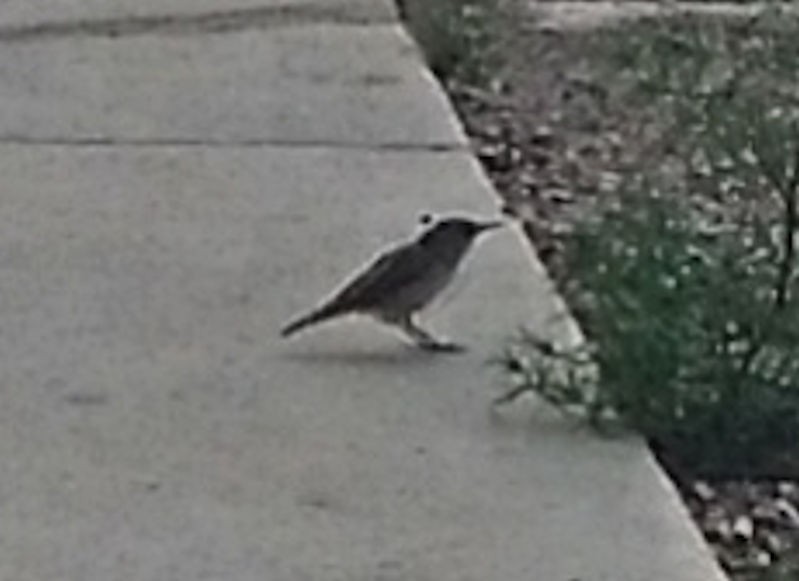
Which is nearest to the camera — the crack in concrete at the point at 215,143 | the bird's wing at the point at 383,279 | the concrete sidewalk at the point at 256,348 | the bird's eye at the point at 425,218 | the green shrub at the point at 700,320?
the concrete sidewalk at the point at 256,348

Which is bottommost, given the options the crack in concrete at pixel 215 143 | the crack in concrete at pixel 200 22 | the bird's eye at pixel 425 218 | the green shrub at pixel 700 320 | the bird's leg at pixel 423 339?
the crack in concrete at pixel 200 22

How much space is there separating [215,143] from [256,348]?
2.01 m

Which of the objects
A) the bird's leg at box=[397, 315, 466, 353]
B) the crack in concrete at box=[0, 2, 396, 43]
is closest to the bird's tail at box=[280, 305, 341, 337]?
the bird's leg at box=[397, 315, 466, 353]

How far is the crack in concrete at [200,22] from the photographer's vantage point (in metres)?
10.7

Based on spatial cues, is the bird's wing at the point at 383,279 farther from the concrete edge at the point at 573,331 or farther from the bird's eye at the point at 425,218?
the bird's eye at the point at 425,218

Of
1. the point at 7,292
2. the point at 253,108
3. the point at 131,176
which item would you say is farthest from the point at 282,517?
the point at 253,108

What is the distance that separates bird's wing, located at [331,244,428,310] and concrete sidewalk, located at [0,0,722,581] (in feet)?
0.39

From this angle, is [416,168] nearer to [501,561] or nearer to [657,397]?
[657,397]

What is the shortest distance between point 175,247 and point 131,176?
0.77m

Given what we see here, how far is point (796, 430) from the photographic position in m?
6.81

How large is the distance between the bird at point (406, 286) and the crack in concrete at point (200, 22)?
308 centimetres

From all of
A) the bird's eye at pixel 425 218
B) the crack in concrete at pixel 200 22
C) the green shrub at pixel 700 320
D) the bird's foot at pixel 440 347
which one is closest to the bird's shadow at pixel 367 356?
the bird's foot at pixel 440 347

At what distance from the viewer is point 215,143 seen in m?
9.35

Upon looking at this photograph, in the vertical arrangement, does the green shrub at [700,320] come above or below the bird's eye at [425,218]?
above
